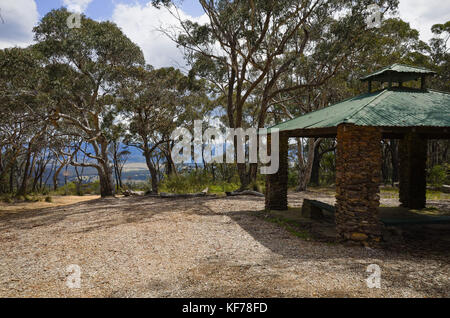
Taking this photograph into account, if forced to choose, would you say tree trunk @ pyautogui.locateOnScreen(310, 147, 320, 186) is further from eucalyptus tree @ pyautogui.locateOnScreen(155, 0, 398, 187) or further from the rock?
the rock

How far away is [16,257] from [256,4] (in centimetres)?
1165

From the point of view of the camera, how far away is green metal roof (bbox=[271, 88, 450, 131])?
586 cm

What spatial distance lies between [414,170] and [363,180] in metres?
5.62

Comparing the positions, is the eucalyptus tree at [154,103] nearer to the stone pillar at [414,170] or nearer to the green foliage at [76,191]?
the green foliage at [76,191]

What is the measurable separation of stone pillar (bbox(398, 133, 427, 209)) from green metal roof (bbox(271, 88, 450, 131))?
2.50 metres

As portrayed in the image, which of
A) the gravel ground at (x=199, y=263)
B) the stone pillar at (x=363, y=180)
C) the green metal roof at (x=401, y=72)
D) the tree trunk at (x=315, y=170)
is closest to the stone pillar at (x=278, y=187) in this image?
the gravel ground at (x=199, y=263)

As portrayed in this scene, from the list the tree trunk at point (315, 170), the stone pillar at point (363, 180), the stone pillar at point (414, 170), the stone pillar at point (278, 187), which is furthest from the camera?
the tree trunk at point (315, 170)

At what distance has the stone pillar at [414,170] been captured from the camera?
32.3ft

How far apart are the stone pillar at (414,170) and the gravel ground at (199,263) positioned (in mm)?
5210

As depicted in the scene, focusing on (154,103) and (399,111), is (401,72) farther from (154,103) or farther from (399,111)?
(154,103)

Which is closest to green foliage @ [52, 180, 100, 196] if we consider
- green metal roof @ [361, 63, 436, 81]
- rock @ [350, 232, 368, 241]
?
rock @ [350, 232, 368, 241]

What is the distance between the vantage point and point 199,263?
16.1ft
